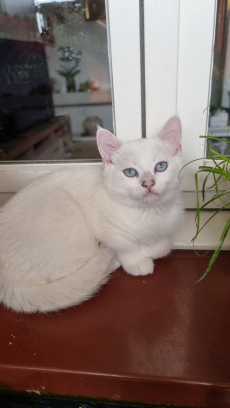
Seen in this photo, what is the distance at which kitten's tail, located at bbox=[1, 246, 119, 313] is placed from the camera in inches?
33.2

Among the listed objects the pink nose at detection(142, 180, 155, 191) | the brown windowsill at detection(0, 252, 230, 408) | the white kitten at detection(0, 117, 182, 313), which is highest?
the pink nose at detection(142, 180, 155, 191)

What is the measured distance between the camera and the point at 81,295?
853 millimetres

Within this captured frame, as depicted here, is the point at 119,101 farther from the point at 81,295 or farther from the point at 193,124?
the point at 81,295

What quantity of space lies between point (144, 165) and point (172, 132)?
5.1 inches

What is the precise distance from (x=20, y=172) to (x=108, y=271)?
55cm

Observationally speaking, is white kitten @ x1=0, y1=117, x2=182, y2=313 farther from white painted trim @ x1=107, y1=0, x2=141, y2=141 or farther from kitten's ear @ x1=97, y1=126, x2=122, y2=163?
white painted trim @ x1=107, y1=0, x2=141, y2=141

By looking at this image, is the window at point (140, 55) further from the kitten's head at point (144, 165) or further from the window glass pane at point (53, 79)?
the kitten's head at point (144, 165)

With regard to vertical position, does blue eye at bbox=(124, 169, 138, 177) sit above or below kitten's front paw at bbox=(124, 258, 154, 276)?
above

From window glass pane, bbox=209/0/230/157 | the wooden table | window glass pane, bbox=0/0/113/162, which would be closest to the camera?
window glass pane, bbox=209/0/230/157

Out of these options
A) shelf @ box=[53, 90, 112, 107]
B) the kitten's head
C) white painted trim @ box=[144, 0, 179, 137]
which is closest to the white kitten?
the kitten's head

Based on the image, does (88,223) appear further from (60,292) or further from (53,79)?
(53,79)

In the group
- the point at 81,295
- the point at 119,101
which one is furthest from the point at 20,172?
the point at 81,295

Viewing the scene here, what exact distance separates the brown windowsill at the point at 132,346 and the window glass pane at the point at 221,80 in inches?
18.4

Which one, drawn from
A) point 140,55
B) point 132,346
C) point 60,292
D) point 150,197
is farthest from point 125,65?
point 132,346
